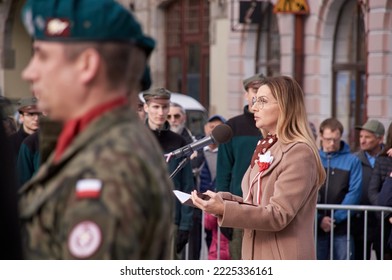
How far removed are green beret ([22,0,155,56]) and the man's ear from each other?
50 mm

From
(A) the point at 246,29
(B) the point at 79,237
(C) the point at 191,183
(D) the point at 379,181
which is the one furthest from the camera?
(A) the point at 246,29

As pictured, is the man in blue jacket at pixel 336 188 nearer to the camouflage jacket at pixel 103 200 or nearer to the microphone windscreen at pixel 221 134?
the microphone windscreen at pixel 221 134

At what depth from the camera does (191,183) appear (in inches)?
323

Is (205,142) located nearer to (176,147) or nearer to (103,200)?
(176,147)

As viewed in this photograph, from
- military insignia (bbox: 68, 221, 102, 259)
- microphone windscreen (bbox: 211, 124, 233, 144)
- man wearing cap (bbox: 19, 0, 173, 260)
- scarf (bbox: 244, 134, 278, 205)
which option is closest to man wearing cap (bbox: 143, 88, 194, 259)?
microphone windscreen (bbox: 211, 124, 233, 144)

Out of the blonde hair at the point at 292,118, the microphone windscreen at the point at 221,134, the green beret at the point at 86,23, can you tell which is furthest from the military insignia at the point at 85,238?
the microphone windscreen at the point at 221,134

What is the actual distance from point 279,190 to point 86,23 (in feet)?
9.44

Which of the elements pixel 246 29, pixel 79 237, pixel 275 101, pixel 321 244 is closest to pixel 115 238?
pixel 79 237

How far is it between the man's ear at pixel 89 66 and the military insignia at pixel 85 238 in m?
0.35

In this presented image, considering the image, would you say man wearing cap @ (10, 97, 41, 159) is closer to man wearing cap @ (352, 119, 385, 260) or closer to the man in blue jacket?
the man in blue jacket

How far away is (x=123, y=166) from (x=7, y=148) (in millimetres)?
329

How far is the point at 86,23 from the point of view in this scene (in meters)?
2.59

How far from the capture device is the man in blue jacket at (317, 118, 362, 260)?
8.65 meters

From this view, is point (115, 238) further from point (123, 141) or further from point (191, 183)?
point (191, 183)
